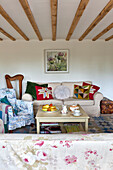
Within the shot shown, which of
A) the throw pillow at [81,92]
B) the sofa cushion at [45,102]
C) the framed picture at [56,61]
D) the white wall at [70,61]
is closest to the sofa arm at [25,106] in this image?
the sofa cushion at [45,102]

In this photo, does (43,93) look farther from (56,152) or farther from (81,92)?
(56,152)

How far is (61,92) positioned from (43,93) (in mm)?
505

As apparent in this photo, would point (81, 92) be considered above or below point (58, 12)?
below

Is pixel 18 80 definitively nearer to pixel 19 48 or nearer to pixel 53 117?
pixel 19 48

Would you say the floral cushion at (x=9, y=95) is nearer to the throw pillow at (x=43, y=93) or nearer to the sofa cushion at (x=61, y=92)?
the throw pillow at (x=43, y=93)

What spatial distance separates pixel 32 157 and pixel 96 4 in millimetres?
2281

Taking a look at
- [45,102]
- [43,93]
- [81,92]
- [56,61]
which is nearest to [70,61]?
[56,61]

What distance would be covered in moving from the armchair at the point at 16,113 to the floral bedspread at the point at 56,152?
1.57 m

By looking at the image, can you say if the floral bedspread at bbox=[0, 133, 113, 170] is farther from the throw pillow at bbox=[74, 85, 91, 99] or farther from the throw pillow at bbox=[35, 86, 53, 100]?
the throw pillow at bbox=[74, 85, 91, 99]

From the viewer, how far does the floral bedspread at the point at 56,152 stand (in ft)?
3.37

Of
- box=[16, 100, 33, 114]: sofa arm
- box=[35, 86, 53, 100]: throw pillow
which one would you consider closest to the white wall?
box=[35, 86, 53, 100]: throw pillow

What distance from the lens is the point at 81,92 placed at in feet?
13.5

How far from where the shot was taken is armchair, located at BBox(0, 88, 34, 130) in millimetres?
2564

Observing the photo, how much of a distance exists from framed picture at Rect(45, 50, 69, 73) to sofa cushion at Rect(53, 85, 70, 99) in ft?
2.73
